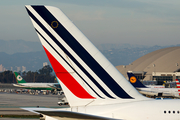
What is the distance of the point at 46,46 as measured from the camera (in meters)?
11.9

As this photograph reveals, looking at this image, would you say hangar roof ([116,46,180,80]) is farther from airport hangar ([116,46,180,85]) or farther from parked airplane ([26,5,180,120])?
parked airplane ([26,5,180,120])

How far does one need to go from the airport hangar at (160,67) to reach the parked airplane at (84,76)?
5168 inches

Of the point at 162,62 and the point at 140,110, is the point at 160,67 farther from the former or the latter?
the point at 140,110

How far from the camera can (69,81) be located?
12.2 metres

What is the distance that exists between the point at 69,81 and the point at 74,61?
922 mm

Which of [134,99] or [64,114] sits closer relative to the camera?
[64,114]

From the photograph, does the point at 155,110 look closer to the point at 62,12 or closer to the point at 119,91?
the point at 119,91

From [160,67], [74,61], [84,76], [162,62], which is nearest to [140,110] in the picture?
[84,76]

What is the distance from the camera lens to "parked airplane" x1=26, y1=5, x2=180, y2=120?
11984 millimetres

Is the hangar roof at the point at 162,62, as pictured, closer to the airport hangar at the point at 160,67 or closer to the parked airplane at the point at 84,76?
the airport hangar at the point at 160,67

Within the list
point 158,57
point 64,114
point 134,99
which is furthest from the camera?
point 158,57

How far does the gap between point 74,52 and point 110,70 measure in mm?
1817

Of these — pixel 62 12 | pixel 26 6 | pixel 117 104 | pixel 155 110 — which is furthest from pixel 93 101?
pixel 26 6

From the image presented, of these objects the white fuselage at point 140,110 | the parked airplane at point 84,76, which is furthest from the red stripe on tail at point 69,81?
the white fuselage at point 140,110
